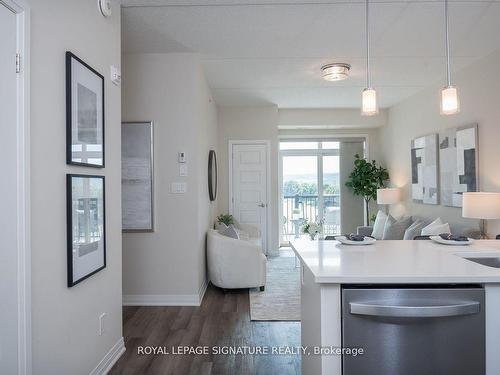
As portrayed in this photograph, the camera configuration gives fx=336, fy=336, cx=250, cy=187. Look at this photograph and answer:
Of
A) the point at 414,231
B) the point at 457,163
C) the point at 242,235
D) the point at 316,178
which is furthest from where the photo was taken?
the point at 316,178

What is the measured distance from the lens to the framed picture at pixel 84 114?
172 cm

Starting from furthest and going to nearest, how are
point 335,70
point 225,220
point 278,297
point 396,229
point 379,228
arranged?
point 225,220 → point 379,228 → point 396,229 → point 335,70 → point 278,297

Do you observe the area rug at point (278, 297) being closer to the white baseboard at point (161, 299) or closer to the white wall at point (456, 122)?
the white baseboard at point (161, 299)

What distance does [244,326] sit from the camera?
112 inches

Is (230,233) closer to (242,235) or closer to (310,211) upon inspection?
(242,235)

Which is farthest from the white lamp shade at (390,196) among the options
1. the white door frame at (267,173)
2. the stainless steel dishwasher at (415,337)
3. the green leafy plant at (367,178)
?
the stainless steel dishwasher at (415,337)

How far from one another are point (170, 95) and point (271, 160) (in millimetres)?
2583

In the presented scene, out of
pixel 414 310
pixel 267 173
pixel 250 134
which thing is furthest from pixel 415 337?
pixel 250 134

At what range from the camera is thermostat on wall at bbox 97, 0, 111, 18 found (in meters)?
2.10

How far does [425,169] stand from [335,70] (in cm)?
202

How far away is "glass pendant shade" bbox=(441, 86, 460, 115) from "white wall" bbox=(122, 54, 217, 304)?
2.19m

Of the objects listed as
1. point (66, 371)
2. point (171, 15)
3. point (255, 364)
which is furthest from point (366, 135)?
point (66, 371)

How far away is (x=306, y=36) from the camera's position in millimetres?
3010

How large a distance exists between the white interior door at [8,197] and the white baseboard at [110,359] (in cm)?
77
